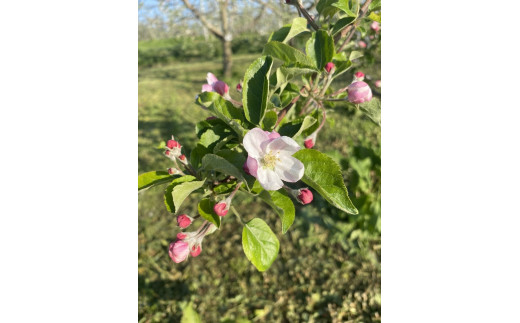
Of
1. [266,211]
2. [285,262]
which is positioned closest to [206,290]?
[285,262]

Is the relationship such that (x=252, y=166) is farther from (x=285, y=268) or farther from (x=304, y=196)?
(x=285, y=268)

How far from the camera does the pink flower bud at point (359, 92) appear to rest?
1.00 m

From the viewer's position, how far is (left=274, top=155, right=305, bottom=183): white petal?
2.56 feet

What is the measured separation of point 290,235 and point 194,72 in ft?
21.5

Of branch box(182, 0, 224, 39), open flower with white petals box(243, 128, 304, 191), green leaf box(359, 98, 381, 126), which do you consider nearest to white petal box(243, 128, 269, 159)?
open flower with white petals box(243, 128, 304, 191)

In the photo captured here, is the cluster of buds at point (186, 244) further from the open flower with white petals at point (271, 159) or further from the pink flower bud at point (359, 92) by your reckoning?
the pink flower bud at point (359, 92)

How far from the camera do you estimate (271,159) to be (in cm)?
79

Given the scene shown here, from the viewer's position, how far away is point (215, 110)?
85cm

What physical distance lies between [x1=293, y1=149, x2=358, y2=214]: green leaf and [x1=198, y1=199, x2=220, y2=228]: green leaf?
0.76 feet

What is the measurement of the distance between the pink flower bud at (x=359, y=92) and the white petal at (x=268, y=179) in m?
0.39

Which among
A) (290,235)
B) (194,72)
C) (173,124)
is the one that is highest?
(290,235)

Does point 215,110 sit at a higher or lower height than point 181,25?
higher

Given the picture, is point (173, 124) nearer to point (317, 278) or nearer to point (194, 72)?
point (317, 278)

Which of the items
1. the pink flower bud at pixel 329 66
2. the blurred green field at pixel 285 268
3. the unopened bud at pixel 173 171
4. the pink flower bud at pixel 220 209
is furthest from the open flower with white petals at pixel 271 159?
the blurred green field at pixel 285 268
